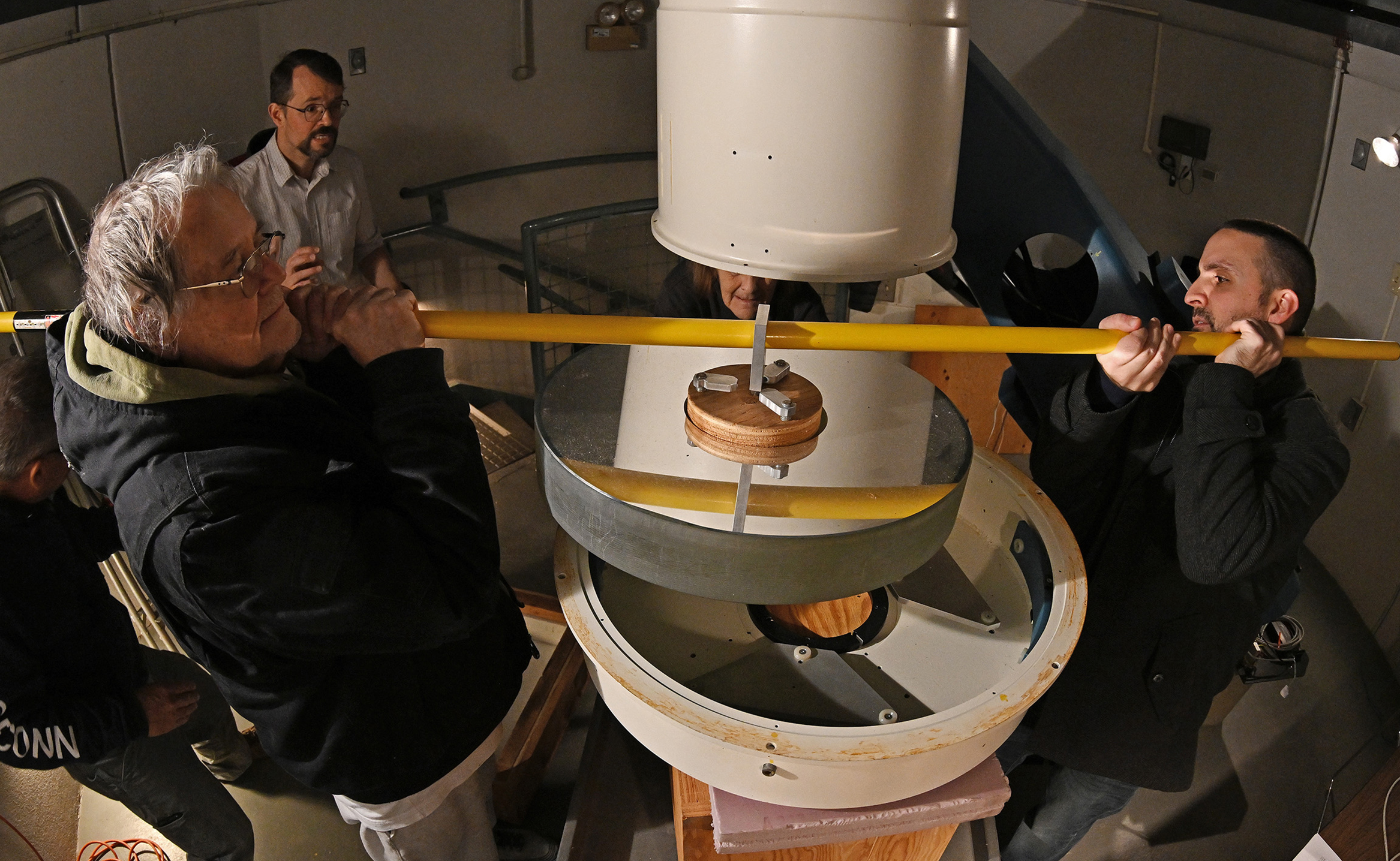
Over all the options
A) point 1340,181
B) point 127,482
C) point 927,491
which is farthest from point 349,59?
point 1340,181

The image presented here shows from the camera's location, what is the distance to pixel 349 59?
2816 millimetres

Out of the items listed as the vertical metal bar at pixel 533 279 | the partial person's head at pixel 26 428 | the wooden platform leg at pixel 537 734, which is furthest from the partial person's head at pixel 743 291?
the partial person's head at pixel 26 428

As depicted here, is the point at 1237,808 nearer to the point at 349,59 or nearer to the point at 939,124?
the point at 939,124

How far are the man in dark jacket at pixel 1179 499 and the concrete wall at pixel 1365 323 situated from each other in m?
0.94

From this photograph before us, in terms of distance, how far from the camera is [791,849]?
176cm

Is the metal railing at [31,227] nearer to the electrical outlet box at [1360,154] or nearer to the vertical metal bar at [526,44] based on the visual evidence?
the vertical metal bar at [526,44]

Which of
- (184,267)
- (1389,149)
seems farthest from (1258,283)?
(184,267)

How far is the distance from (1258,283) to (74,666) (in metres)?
2.68

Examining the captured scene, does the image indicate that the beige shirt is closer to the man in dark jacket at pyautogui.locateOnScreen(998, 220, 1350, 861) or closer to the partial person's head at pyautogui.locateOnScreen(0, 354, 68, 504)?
the partial person's head at pyautogui.locateOnScreen(0, 354, 68, 504)

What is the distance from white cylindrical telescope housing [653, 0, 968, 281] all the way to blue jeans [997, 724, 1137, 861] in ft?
4.29

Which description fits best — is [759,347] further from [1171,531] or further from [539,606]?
[539,606]

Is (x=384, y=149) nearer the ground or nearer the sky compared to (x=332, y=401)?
nearer the sky

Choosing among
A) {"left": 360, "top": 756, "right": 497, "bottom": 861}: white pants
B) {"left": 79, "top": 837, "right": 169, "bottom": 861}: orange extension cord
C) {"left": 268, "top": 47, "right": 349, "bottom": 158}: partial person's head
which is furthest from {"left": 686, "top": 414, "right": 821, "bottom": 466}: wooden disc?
{"left": 79, "top": 837, "right": 169, "bottom": 861}: orange extension cord

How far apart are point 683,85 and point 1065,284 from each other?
133cm
